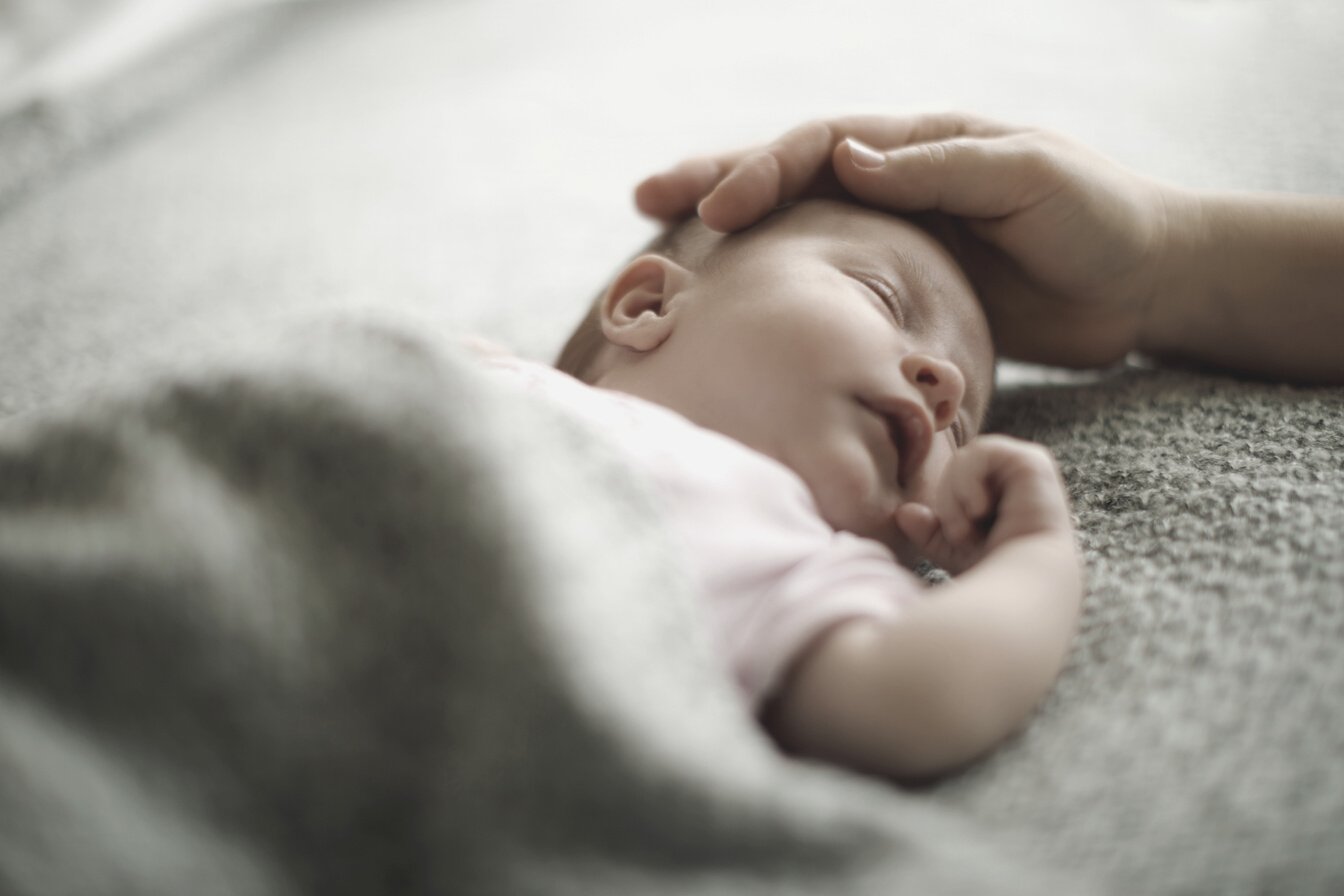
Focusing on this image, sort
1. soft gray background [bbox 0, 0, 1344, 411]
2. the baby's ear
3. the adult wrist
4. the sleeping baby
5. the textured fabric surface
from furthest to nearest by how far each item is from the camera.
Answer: soft gray background [bbox 0, 0, 1344, 411] → the adult wrist → the baby's ear → the sleeping baby → the textured fabric surface

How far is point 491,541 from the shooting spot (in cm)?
42

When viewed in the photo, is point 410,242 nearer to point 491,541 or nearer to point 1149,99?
point 491,541

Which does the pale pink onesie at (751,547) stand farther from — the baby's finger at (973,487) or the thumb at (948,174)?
the thumb at (948,174)

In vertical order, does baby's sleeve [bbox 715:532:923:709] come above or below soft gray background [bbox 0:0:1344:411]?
below

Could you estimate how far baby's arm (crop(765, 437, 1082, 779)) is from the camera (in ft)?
1.52

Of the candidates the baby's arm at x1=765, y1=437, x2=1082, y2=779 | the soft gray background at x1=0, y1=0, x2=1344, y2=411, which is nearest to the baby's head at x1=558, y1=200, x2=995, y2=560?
the baby's arm at x1=765, y1=437, x2=1082, y2=779

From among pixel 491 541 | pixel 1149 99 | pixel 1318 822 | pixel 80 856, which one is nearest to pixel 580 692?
pixel 491 541

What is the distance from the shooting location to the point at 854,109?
1376 millimetres

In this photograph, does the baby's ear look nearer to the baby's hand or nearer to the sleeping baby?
the sleeping baby

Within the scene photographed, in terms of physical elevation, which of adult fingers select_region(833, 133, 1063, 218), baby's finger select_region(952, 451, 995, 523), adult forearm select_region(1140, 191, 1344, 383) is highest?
adult fingers select_region(833, 133, 1063, 218)

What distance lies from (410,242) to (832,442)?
0.80m

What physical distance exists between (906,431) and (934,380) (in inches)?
1.5

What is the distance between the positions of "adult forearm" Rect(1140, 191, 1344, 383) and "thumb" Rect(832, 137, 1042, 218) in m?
0.15

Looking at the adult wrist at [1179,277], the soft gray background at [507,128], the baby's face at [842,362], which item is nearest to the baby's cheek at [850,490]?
the baby's face at [842,362]
